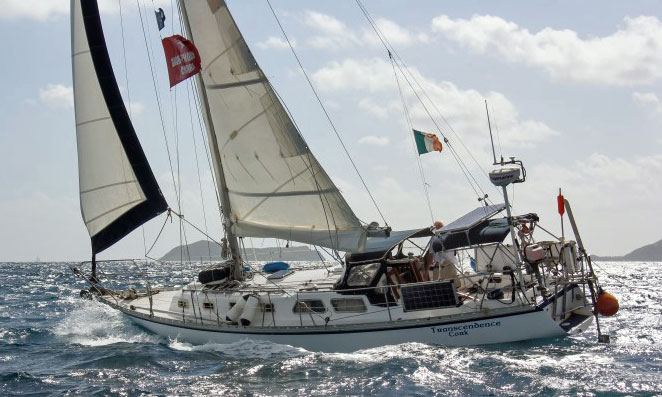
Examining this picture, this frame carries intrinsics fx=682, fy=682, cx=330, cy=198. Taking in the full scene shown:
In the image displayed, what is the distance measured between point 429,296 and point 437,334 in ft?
2.78

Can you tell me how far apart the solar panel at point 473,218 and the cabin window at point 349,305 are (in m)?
2.69

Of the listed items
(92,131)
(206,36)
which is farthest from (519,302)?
(92,131)

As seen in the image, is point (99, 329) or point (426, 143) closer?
point (426, 143)

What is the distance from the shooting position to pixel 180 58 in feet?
56.4

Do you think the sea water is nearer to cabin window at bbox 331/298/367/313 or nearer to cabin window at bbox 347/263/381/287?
cabin window at bbox 331/298/367/313

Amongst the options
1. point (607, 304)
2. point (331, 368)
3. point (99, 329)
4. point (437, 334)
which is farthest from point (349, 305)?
point (99, 329)

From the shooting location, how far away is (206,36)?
59.0 ft

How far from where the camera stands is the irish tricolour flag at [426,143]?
63.7 feet

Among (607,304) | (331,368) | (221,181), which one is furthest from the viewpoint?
(221,181)

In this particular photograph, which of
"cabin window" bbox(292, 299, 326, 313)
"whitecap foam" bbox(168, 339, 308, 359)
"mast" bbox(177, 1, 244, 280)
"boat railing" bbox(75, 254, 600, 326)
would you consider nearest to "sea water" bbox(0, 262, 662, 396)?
"whitecap foam" bbox(168, 339, 308, 359)

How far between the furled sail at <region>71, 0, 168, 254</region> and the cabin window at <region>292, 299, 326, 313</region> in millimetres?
5491

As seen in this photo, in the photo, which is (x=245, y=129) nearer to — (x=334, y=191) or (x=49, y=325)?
(x=334, y=191)

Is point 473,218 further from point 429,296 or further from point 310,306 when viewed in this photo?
point 310,306

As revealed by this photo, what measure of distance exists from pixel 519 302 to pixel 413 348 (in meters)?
2.54
